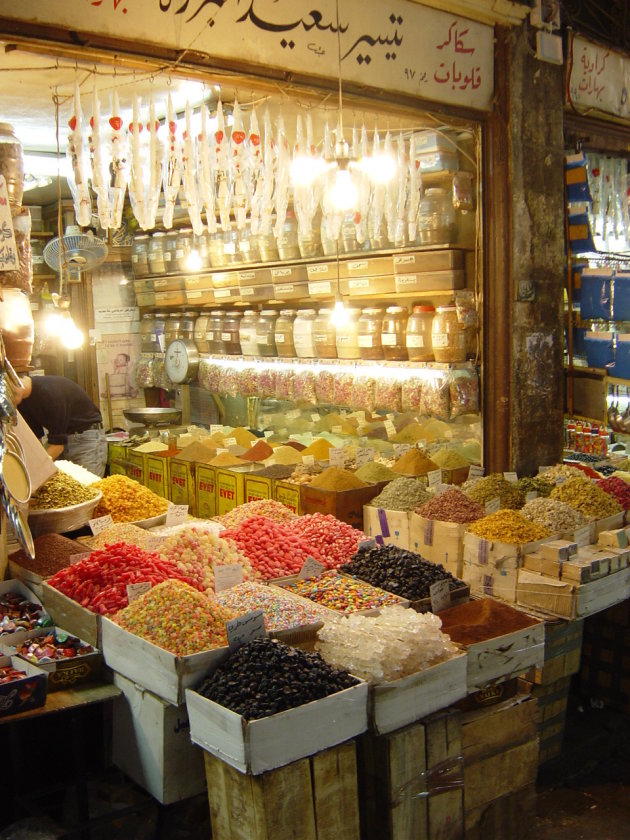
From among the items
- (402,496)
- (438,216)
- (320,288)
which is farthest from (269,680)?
(320,288)

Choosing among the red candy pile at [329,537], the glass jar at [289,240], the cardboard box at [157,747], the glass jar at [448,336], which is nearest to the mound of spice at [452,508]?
the red candy pile at [329,537]

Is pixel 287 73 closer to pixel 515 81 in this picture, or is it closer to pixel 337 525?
pixel 515 81

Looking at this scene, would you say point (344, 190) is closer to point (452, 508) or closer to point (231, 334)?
point (452, 508)

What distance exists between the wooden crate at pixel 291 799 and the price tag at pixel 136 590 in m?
0.65

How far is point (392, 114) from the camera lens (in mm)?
4012

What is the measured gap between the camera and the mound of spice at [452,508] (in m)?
3.49

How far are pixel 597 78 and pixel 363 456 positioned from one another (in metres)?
2.66

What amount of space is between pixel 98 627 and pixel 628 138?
454 centimetres

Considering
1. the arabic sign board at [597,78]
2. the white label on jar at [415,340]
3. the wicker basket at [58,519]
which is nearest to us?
the wicker basket at [58,519]

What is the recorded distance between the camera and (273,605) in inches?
101

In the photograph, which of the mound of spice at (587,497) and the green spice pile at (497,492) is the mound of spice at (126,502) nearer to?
the green spice pile at (497,492)

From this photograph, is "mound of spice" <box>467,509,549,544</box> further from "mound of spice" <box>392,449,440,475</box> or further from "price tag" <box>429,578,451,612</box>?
"mound of spice" <box>392,449,440,475</box>

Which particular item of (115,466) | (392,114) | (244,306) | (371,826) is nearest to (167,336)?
(244,306)

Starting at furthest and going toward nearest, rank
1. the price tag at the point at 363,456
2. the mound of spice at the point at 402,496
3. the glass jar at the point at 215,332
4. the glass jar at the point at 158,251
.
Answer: the glass jar at the point at 158,251 < the glass jar at the point at 215,332 < the price tag at the point at 363,456 < the mound of spice at the point at 402,496
